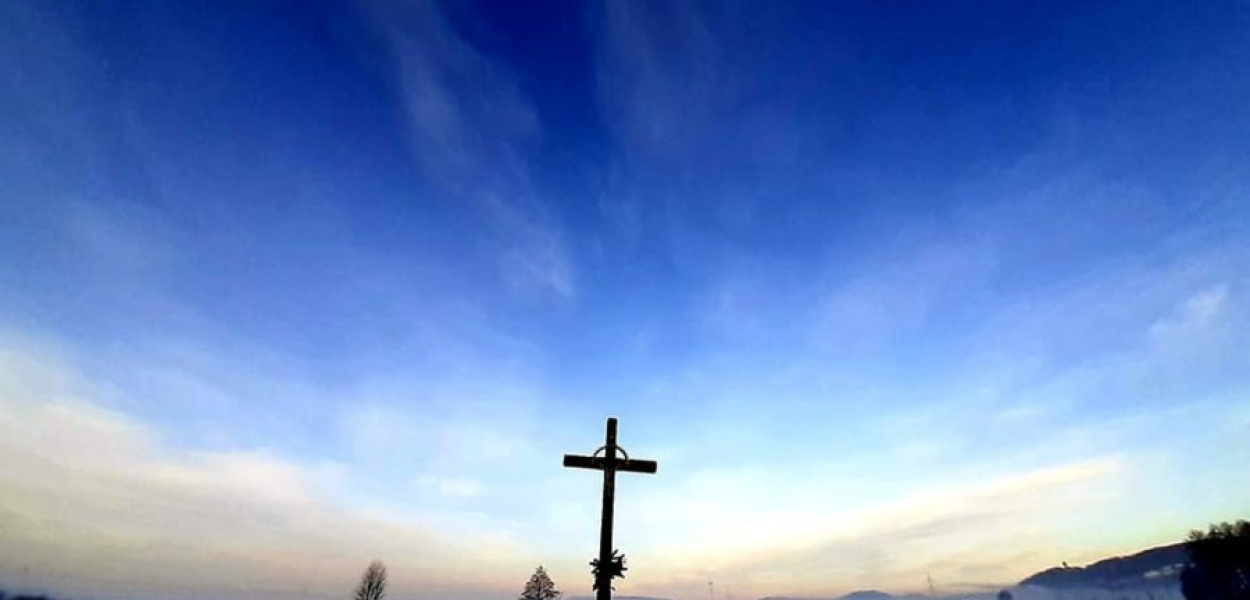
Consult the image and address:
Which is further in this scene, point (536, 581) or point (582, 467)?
point (536, 581)

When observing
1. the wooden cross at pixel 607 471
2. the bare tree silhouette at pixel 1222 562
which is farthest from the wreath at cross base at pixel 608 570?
the bare tree silhouette at pixel 1222 562

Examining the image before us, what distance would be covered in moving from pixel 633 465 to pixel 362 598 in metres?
69.9

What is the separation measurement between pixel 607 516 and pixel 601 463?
48.2 inches

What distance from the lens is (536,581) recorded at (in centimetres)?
7419

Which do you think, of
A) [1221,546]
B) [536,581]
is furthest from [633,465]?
[1221,546]

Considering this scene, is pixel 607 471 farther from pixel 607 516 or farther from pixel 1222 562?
pixel 1222 562

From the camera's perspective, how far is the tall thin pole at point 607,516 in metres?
12.7

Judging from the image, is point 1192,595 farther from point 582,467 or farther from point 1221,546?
point 582,467

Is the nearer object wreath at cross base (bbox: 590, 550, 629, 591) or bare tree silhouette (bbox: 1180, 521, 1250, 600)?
wreath at cross base (bbox: 590, 550, 629, 591)

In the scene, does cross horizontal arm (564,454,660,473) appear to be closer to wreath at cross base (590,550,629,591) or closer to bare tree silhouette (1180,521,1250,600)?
wreath at cross base (590,550,629,591)

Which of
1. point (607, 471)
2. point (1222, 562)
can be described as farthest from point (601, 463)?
point (1222, 562)

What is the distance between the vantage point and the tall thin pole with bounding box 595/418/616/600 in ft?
41.6

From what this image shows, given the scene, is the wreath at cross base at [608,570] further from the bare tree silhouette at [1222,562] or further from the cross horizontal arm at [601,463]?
the bare tree silhouette at [1222,562]

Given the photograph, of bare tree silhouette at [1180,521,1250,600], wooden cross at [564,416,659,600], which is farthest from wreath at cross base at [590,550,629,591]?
bare tree silhouette at [1180,521,1250,600]
